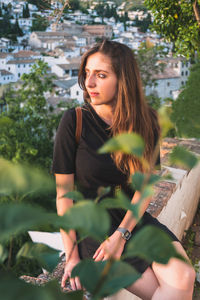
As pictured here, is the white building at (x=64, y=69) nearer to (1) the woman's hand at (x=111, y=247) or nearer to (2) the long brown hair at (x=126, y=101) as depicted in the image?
(2) the long brown hair at (x=126, y=101)

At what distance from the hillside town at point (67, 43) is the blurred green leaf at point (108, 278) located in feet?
50.8

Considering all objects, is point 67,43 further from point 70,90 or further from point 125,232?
point 125,232

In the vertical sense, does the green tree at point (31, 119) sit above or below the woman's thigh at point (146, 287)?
below

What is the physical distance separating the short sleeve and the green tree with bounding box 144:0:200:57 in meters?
2.22

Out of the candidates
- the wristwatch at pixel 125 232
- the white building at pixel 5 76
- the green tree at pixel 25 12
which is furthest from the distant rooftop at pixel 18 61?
the wristwatch at pixel 125 232

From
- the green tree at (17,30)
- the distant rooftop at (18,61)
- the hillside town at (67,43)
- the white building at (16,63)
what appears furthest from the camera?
the green tree at (17,30)

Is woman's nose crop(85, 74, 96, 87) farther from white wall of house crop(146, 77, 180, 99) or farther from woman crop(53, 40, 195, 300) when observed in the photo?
white wall of house crop(146, 77, 180, 99)

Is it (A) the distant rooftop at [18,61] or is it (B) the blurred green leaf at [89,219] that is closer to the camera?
(B) the blurred green leaf at [89,219]

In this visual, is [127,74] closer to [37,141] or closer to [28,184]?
[28,184]

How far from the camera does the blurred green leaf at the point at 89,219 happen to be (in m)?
0.23

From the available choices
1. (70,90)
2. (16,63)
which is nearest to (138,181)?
(70,90)

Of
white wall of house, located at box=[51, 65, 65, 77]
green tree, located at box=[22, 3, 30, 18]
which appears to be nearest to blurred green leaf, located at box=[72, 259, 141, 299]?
white wall of house, located at box=[51, 65, 65, 77]

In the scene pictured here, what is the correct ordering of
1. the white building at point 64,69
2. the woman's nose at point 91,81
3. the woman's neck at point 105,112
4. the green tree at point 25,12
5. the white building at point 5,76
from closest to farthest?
the woman's nose at point 91,81 < the woman's neck at point 105,112 < the white building at point 5,76 < the white building at point 64,69 < the green tree at point 25,12

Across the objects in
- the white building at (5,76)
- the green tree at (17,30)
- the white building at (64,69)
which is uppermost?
the green tree at (17,30)
